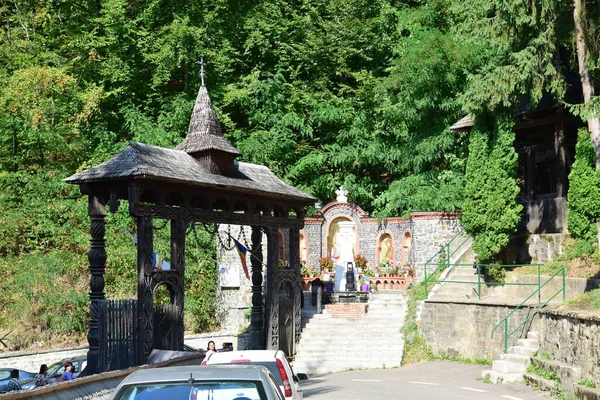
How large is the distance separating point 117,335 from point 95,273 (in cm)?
146

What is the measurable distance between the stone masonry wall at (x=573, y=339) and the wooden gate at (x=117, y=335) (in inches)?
384

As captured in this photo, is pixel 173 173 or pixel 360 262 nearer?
pixel 173 173

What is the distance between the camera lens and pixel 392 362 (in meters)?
24.9

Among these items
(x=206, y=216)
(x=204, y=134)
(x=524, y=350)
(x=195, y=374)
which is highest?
(x=204, y=134)

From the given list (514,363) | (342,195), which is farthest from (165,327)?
(342,195)

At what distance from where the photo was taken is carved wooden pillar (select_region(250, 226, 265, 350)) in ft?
83.8

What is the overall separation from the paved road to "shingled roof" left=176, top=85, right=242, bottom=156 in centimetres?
685

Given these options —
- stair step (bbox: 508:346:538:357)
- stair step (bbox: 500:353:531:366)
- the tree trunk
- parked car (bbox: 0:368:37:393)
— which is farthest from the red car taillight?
the tree trunk

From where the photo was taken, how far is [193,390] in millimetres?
6230

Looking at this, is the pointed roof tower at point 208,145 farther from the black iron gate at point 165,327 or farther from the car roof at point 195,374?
the car roof at point 195,374

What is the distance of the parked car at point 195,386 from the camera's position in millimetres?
6152

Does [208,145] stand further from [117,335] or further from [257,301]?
[117,335]

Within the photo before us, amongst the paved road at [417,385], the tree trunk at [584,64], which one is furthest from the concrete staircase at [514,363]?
the tree trunk at [584,64]

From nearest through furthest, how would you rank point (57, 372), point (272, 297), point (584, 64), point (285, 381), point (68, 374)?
1. point (285, 381)
2. point (68, 374)
3. point (57, 372)
4. point (584, 64)
5. point (272, 297)
